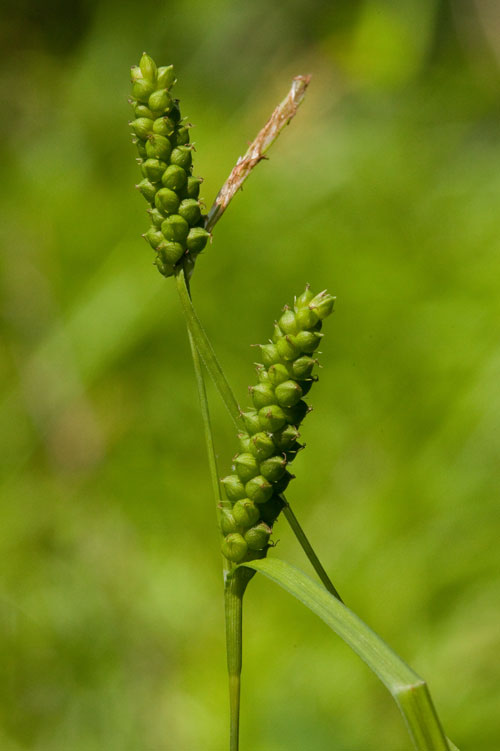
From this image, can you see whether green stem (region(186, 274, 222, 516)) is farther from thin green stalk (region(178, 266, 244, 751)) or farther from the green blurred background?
the green blurred background

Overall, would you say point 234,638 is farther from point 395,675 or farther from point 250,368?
point 250,368

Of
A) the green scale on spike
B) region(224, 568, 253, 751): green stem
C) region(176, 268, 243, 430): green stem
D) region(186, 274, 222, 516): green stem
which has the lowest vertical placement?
region(224, 568, 253, 751): green stem

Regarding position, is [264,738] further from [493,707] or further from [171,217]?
[171,217]

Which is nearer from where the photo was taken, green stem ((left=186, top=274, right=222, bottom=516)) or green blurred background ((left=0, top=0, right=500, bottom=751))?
green stem ((left=186, top=274, right=222, bottom=516))

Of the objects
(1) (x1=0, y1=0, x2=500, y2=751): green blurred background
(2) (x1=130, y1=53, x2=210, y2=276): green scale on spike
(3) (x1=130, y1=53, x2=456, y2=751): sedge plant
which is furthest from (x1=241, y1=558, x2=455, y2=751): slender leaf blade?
(1) (x1=0, y1=0, x2=500, y2=751): green blurred background

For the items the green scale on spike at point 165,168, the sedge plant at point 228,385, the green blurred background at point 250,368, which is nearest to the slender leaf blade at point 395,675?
the sedge plant at point 228,385

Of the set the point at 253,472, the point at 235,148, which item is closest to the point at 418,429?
the point at 235,148

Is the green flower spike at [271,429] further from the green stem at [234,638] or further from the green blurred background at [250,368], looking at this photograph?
the green blurred background at [250,368]
